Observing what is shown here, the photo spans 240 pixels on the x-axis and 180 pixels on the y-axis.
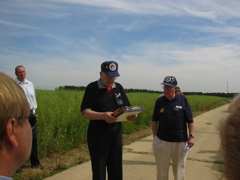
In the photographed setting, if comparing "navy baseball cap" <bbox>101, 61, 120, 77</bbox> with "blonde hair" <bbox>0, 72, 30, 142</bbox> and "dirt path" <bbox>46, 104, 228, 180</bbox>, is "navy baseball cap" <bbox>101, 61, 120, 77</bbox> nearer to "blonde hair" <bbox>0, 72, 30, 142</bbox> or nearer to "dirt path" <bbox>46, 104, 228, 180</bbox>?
"dirt path" <bbox>46, 104, 228, 180</bbox>

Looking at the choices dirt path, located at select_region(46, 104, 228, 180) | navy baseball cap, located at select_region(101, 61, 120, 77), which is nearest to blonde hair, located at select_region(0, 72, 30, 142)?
navy baseball cap, located at select_region(101, 61, 120, 77)

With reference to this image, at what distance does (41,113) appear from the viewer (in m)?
6.83

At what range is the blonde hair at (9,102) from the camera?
1051mm

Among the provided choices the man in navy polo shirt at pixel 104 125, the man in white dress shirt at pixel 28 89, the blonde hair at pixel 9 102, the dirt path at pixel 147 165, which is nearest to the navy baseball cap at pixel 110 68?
the man in navy polo shirt at pixel 104 125

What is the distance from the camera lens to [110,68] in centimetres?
315

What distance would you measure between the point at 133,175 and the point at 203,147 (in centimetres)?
319

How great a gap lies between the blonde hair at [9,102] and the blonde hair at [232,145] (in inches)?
31.8

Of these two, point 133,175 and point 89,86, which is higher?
point 89,86

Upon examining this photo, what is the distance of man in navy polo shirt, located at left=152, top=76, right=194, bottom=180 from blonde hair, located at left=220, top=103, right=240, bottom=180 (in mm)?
2773

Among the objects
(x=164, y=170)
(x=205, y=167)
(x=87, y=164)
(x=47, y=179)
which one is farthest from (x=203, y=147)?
(x=47, y=179)

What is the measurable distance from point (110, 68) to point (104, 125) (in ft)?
2.21

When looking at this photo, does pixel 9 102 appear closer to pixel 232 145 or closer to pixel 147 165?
pixel 232 145

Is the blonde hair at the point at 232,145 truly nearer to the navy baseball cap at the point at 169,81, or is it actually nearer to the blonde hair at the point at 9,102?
the blonde hair at the point at 9,102

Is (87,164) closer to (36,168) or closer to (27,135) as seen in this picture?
(36,168)
